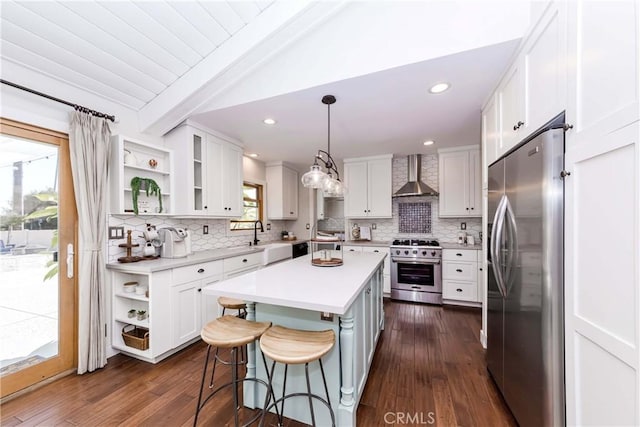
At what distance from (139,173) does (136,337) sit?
1668 mm

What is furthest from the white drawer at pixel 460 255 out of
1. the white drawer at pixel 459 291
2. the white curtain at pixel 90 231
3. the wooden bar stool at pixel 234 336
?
the white curtain at pixel 90 231

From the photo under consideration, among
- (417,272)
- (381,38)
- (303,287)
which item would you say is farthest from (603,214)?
(417,272)

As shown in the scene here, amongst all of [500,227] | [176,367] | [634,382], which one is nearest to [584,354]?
[634,382]

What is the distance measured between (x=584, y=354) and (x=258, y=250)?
330 centimetres

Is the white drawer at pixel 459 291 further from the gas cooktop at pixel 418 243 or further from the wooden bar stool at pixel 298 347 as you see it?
the wooden bar stool at pixel 298 347

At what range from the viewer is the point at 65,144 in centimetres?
213

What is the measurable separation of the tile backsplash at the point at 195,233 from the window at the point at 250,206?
0.15 m

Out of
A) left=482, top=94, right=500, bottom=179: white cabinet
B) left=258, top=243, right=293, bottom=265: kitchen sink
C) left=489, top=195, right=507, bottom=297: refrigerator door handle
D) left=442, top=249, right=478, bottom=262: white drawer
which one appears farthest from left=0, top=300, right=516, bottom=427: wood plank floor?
left=482, top=94, right=500, bottom=179: white cabinet

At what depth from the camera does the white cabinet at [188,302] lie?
7.77ft

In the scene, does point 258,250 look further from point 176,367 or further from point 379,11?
point 379,11

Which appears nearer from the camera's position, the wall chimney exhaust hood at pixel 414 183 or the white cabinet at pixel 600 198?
the white cabinet at pixel 600 198

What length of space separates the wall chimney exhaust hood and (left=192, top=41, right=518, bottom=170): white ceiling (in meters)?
0.32

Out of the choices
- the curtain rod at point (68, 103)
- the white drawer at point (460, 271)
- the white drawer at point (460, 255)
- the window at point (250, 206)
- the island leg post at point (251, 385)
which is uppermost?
the curtain rod at point (68, 103)

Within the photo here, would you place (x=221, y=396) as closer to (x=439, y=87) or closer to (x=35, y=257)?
(x=35, y=257)
